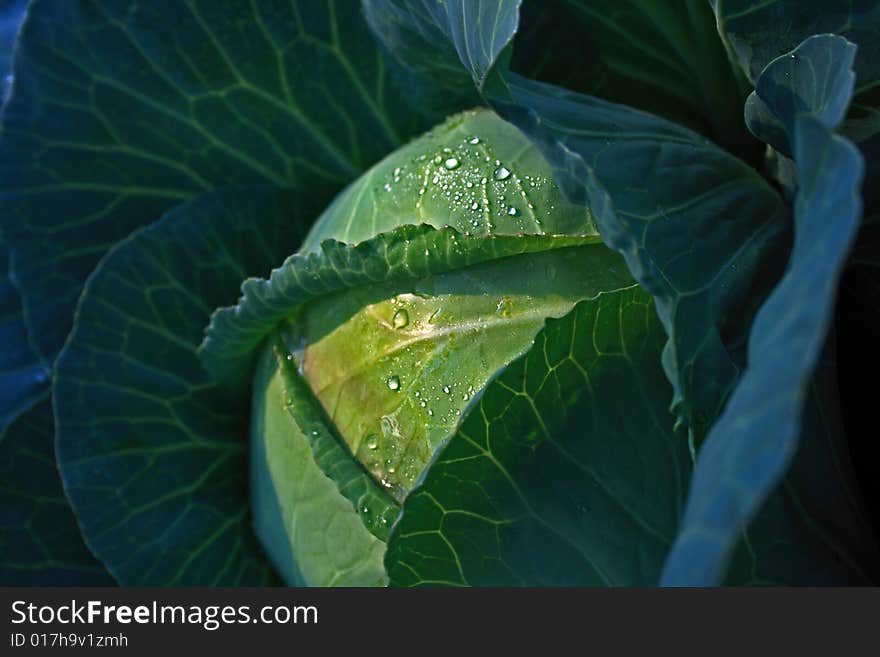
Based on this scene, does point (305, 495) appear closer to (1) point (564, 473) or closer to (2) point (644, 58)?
(1) point (564, 473)

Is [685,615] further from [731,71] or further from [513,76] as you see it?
[731,71]

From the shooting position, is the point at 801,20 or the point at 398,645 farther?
the point at 801,20

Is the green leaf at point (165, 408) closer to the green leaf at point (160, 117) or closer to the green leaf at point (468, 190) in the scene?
the green leaf at point (160, 117)

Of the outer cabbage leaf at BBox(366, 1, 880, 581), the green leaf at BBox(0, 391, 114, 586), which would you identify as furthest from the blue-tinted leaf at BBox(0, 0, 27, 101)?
the outer cabbage leaf at BBox(366, 1, 880, 581)

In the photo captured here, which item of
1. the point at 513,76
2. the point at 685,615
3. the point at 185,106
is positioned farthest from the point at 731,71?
the point at 185,106

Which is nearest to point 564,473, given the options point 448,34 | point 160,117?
point 448,34

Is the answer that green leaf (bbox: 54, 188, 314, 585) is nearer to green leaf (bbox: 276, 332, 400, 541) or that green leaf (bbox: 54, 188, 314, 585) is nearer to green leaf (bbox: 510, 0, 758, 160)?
green leaf (bbox: 276, 332, 400, 541)
